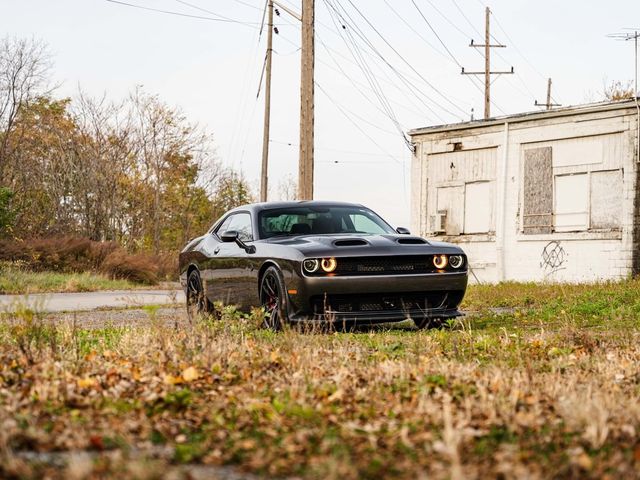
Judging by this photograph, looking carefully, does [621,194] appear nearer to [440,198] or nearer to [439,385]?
[440,198]

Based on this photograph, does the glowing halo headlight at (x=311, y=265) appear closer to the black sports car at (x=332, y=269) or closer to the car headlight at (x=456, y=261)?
the black sports car at (x=332, y=269)

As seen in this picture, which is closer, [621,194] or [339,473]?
[339,473]

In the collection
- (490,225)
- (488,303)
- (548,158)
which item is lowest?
(488,303)

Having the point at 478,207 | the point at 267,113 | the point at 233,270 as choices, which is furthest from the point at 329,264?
the point at 267,113

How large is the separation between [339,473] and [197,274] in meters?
8.61

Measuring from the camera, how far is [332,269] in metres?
9.40

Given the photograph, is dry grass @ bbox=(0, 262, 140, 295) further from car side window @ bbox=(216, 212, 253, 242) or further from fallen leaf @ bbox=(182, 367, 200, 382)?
fallen leaf @ bbox=(182, 367, 200, 382)

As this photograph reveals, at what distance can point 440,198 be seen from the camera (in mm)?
25281

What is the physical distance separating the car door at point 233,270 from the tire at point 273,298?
0.79 ft

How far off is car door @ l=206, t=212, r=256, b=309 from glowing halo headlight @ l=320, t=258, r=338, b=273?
114 cm

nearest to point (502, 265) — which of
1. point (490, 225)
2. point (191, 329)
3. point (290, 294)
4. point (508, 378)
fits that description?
point (490, 225)

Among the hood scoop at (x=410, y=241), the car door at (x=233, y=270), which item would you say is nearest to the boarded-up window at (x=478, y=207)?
the car door at (x=233, y=270)

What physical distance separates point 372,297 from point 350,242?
2.08 ft

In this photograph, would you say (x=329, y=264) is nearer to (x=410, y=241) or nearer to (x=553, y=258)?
(x=410, y=241)
